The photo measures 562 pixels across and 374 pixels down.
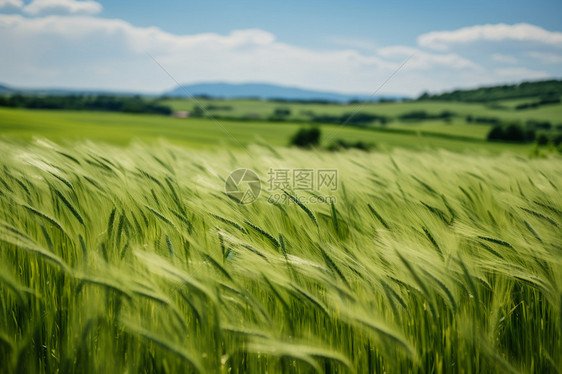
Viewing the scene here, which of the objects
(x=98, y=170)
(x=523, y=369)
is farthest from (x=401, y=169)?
(x=98, y=170)

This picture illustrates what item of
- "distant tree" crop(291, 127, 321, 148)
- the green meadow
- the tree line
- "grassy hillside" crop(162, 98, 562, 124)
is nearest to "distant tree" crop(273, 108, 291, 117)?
"grassy hillside" crop(162, 98, 562, 124)

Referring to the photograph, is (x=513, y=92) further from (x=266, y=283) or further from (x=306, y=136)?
(x=266, y=283)

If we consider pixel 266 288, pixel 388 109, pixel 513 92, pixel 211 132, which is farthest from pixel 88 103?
pixel 266 288

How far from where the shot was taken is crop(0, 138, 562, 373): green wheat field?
80 cm

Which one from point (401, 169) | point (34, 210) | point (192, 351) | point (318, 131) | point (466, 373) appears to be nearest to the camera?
point (192, 351)

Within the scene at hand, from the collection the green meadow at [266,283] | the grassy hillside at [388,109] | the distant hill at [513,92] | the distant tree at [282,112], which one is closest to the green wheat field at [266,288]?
the green meadow at [266,283]

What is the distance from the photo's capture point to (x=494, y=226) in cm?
132

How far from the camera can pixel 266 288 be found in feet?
2.81

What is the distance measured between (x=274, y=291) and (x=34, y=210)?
736 millimetres

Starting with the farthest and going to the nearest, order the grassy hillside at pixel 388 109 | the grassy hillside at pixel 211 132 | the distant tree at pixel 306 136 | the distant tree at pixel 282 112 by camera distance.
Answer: the distant tree at pixel 282 112
the distant tree at pixel 306 136
the grassy hillside at pixel 388 109
the grassy hillside at pixel 211 132

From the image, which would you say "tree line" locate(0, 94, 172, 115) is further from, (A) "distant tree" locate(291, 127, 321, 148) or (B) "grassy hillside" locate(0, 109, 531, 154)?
(A) "distant tree" locate(291, 127, 321, 148)

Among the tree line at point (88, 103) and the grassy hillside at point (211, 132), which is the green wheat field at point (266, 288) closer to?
the grassy hillside at point (211, 132)

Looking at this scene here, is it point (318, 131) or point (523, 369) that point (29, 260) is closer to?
point (523, 369)

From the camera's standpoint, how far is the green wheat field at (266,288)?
2.62 ft
